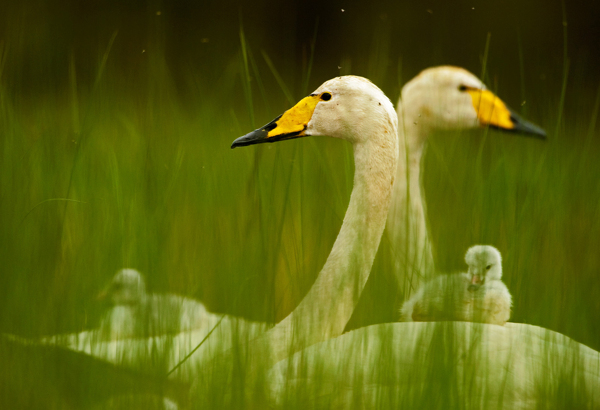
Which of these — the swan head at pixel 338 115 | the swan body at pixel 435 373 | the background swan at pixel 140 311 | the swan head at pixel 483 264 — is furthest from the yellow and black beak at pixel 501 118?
the background swan at pixel 140 311

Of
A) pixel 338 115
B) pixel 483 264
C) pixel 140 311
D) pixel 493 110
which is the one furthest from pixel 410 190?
pixel 140 311

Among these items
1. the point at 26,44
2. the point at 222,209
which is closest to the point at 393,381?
the point at 222,209

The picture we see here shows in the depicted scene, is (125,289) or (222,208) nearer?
(125,289)

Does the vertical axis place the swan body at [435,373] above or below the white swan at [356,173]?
below

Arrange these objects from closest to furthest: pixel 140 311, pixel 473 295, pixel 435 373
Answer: pixel 435 373 → pixel 140 311 → pixel 473 295

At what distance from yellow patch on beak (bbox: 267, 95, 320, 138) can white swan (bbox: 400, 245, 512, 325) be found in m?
0.59

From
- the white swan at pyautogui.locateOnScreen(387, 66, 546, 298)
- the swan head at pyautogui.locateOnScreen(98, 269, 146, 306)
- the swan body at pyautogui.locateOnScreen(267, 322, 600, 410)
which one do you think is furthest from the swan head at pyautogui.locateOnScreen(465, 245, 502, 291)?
the swan head at pyautogui.locateOnScreen(98, 269, 146, 306)

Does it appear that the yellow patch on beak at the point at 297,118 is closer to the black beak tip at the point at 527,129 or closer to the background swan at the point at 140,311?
the background swan at the point at 140,311

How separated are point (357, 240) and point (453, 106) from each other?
1.13 m

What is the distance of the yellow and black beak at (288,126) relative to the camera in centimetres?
195

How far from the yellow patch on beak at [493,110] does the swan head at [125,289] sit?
60.8 inches

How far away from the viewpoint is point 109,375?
5.04 ft

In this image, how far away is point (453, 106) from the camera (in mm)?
2709

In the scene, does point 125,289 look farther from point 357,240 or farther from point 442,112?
point 442,112
